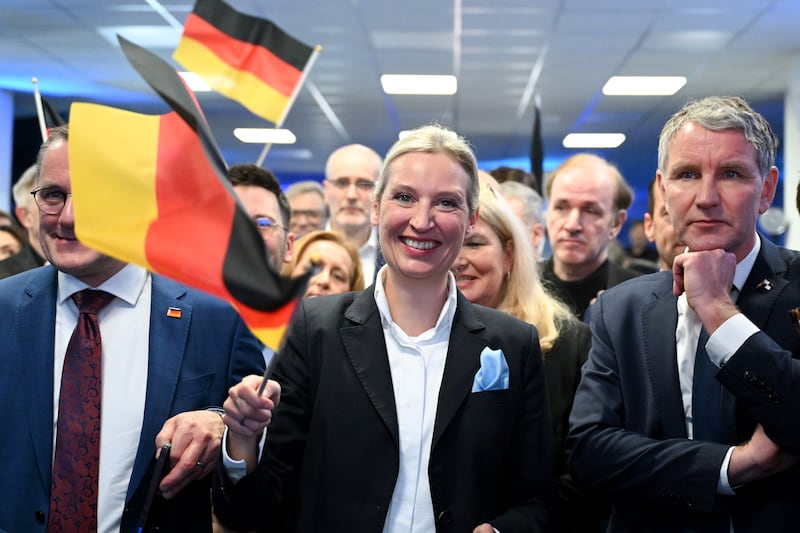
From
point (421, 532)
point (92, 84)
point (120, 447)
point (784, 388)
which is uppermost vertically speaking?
point (92, 84)

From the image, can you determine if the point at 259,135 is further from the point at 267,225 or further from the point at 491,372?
the point at 491,372

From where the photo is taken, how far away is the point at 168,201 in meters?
1.66

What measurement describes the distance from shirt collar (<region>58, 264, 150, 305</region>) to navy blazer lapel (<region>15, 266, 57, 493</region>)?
0.03 m

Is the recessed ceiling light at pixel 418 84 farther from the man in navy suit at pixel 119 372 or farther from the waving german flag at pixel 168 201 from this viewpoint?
the waving german flag at pixel 168 201

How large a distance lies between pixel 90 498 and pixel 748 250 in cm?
152

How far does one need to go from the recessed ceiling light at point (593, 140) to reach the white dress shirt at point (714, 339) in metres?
10.5

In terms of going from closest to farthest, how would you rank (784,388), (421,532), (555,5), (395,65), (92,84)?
(784,388) → (421,532) → (555,5) → (395,65) → (92,84)

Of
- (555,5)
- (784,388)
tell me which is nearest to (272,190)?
(784,388)

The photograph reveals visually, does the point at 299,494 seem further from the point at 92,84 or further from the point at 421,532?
the point at 92,84

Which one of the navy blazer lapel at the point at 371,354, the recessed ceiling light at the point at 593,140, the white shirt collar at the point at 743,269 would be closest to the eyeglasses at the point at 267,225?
the navy blazer lapel at the point at 371,354

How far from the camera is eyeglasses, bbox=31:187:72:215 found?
6.51 ft

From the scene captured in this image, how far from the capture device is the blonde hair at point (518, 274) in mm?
2760

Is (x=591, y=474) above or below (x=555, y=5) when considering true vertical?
below

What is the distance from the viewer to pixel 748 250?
2023 millimetres
